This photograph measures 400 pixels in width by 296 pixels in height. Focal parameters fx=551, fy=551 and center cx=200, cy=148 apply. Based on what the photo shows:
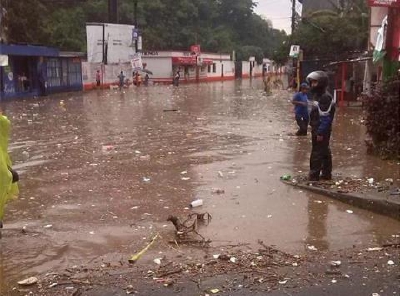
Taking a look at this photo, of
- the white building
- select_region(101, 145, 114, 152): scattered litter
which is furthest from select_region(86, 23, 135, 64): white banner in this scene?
select_region(101, 145, 114, 152): scattered litter

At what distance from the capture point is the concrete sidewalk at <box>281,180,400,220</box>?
6.57 m

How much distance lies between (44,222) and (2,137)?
1.71 m

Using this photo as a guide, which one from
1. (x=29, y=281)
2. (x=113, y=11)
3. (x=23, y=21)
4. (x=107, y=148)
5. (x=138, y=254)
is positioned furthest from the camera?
(x=113, y=11)

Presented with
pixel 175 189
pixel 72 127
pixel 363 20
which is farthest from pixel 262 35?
pixel 175 189

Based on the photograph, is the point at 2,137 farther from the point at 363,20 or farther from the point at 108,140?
the point at 363,20

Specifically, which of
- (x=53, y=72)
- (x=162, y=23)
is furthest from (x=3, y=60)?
(x=162, y=23)

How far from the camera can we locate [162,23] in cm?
7012

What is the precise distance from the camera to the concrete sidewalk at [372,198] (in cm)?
657

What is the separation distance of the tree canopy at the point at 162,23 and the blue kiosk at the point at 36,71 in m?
2.59

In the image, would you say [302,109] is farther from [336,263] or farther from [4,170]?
[4,170]

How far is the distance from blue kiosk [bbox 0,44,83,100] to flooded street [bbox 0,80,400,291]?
15.8m

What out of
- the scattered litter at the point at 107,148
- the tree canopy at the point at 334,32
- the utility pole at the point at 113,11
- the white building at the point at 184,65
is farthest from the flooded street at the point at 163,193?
the white building at the point at 184,65

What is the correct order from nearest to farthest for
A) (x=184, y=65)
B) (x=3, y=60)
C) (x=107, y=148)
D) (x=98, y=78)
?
(x=107, y=148) < (x=3, y=60) < (x=98, y=78) < (x=184, y=65)

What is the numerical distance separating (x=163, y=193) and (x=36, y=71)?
28718 millimetres
